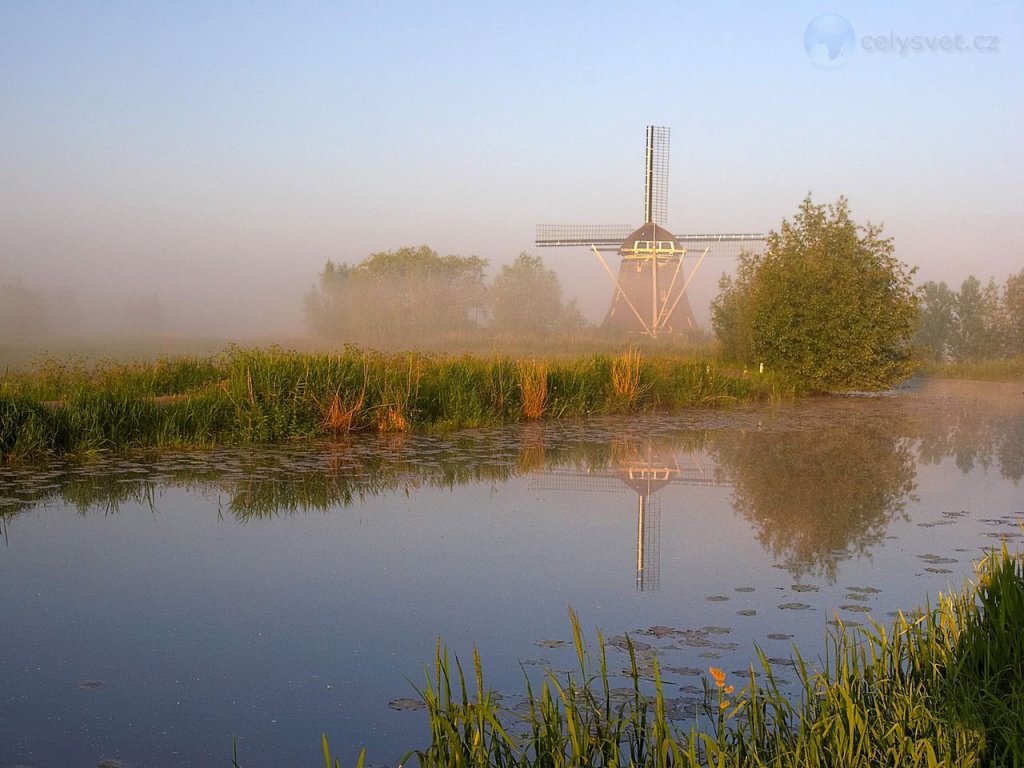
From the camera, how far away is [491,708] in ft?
10.3

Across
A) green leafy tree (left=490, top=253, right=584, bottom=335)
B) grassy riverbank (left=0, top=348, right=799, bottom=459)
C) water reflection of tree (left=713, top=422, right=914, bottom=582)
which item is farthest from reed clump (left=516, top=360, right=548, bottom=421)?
green leafy tree (left=490, top=253, right=584, bottom=335)

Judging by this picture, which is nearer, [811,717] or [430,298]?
[811,717]

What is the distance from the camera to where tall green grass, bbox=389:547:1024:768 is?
117 inches

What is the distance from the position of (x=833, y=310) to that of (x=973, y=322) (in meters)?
25.1

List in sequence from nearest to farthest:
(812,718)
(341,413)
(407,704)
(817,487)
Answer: (812,718) < (407,704) < (817,487) < (341,413)

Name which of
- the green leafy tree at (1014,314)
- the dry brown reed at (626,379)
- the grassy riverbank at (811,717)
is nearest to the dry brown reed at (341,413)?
the dry brown reed at (626,379)

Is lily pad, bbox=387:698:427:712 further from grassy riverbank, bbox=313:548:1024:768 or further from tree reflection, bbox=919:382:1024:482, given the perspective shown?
tree reflection, bbox=919:382:1024:482

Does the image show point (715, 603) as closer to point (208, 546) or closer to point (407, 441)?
point (208, 546)

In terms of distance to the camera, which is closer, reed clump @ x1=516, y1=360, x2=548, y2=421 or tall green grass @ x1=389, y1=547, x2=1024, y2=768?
tall green grass @ x1=389, y1=547, x2=1024, y2=768

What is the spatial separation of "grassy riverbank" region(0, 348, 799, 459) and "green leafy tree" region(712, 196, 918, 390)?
3.96 m

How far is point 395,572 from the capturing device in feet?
20.1

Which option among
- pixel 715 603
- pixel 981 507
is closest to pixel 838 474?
pixel 981 507

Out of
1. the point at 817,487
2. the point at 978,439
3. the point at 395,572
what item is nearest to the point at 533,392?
the point at 978,439

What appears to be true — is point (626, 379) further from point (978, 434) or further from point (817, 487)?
point (817, 487)
